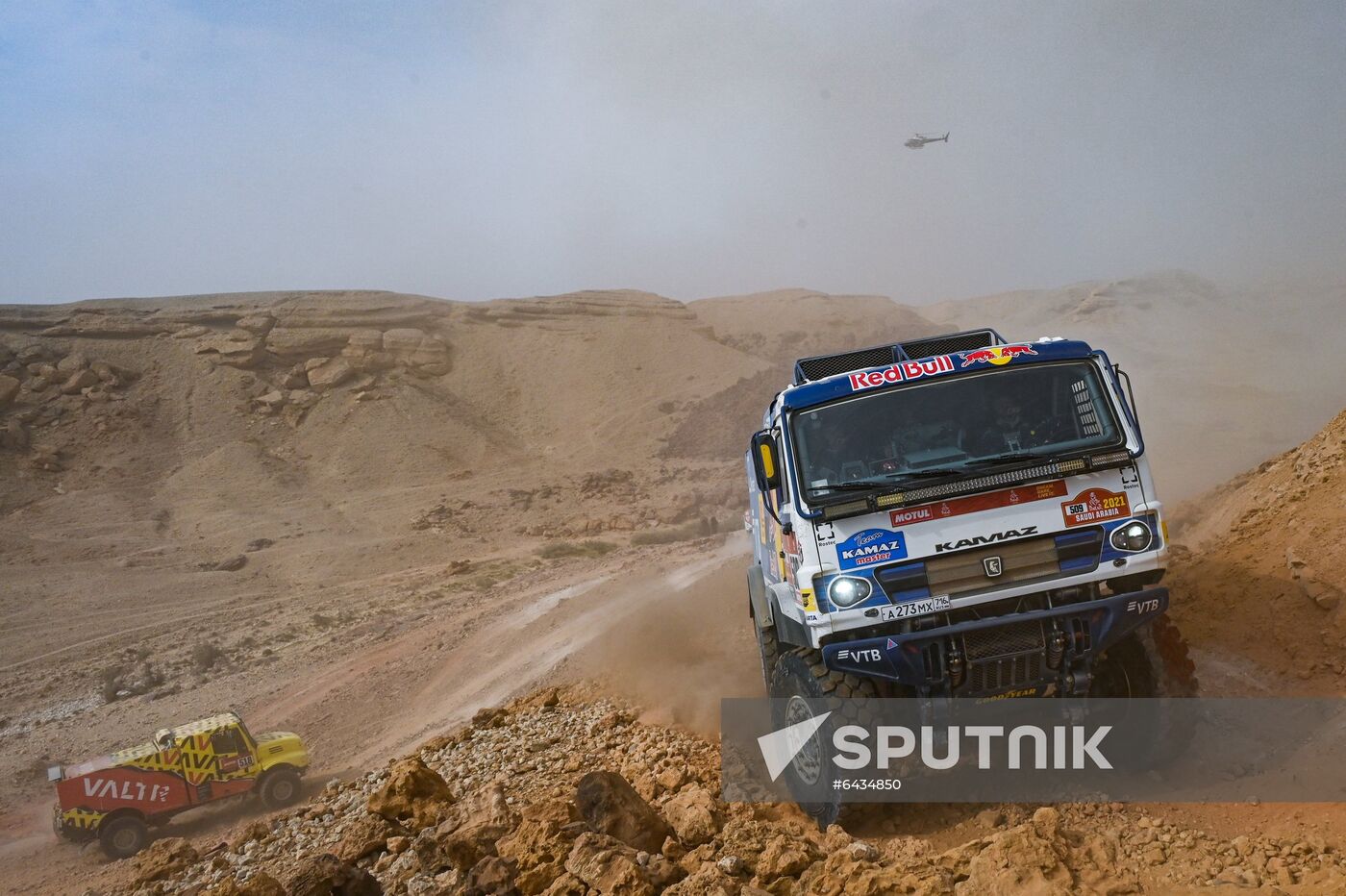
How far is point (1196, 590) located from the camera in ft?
27.6

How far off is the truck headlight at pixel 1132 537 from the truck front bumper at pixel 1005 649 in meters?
0.27

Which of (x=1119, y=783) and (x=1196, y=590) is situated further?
(x=1196, y=590)

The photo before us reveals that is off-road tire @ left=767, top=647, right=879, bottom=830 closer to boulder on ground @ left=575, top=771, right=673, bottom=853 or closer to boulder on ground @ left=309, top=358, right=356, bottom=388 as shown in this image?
boulder on ground @ left=575, top=771, right=673, bottom=853

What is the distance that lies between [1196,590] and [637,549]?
17.3 metres

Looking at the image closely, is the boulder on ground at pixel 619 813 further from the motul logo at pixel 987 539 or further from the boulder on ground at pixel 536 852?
the motul logo at pixel 987 539

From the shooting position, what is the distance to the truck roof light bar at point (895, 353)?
7.19m

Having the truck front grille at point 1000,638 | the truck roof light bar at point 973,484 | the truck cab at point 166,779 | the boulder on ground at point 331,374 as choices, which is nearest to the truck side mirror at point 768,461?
the truck roof light bar at point 973,484

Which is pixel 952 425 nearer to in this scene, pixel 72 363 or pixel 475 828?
pixel 475 828

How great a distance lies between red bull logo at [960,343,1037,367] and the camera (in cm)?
598

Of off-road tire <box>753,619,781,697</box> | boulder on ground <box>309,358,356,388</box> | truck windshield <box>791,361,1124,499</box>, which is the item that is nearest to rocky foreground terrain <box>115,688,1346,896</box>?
off-road tire <box>753,619,781,697</box>

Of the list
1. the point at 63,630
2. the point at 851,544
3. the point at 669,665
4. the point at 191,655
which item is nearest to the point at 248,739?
the point at 669,665

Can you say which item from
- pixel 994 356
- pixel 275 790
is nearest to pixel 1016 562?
pixel 994 356

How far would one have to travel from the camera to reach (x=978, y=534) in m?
5.52

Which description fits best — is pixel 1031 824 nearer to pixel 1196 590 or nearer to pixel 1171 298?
pixel 1196 590
